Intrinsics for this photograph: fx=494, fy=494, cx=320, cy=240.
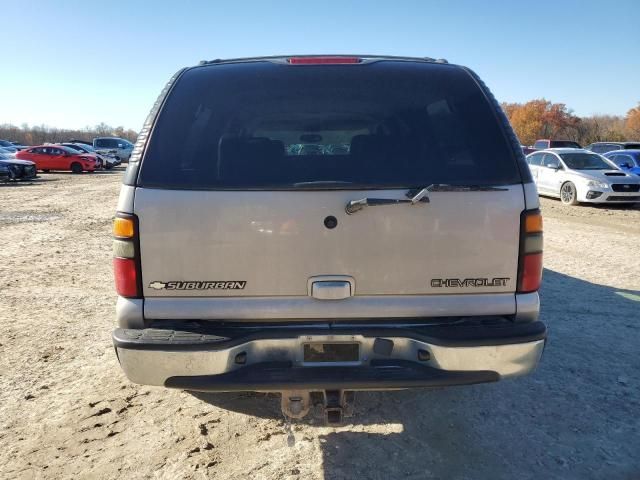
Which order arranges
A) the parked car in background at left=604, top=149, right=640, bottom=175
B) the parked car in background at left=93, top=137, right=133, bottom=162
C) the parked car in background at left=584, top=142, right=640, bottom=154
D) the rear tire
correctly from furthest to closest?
the parked car in background at left=93, top=137, right=133, bottom=162 < the parked car in background at left=584, top=142, right=640, bottom=154 < the parked car in background at left=604, top=149, right=640, bottom=175 < the rear tire

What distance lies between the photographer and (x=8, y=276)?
21.2ft

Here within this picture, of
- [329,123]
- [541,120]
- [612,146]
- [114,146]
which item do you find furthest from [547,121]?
[329,123]

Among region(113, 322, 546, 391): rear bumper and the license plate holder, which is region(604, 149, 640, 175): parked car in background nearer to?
region(113, 322, 546, 391): rear bumper

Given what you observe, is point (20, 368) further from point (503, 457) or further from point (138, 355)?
point (503, 457)

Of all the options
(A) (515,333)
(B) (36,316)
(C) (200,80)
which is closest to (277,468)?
(A) (515,333)

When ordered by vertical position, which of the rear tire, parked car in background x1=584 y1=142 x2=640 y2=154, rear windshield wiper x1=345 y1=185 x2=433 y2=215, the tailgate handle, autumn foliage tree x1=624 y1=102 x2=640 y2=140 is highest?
autumn foliage tree x1=624 y1=102 x2=640 y2=140

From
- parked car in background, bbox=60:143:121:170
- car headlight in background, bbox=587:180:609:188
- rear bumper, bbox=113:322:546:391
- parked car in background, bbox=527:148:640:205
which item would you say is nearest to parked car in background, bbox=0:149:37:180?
parked car in background, bbox=60:143:121:170

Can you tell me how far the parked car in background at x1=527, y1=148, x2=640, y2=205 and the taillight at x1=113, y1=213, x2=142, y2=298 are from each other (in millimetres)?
12302

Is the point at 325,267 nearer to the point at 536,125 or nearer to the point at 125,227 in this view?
the point at 125,227

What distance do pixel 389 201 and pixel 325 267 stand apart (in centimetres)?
44

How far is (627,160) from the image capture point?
15305mm

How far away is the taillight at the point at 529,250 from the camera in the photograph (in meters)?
2.43

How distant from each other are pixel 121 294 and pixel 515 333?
1939 mm

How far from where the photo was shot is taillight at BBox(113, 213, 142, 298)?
2373 mm
